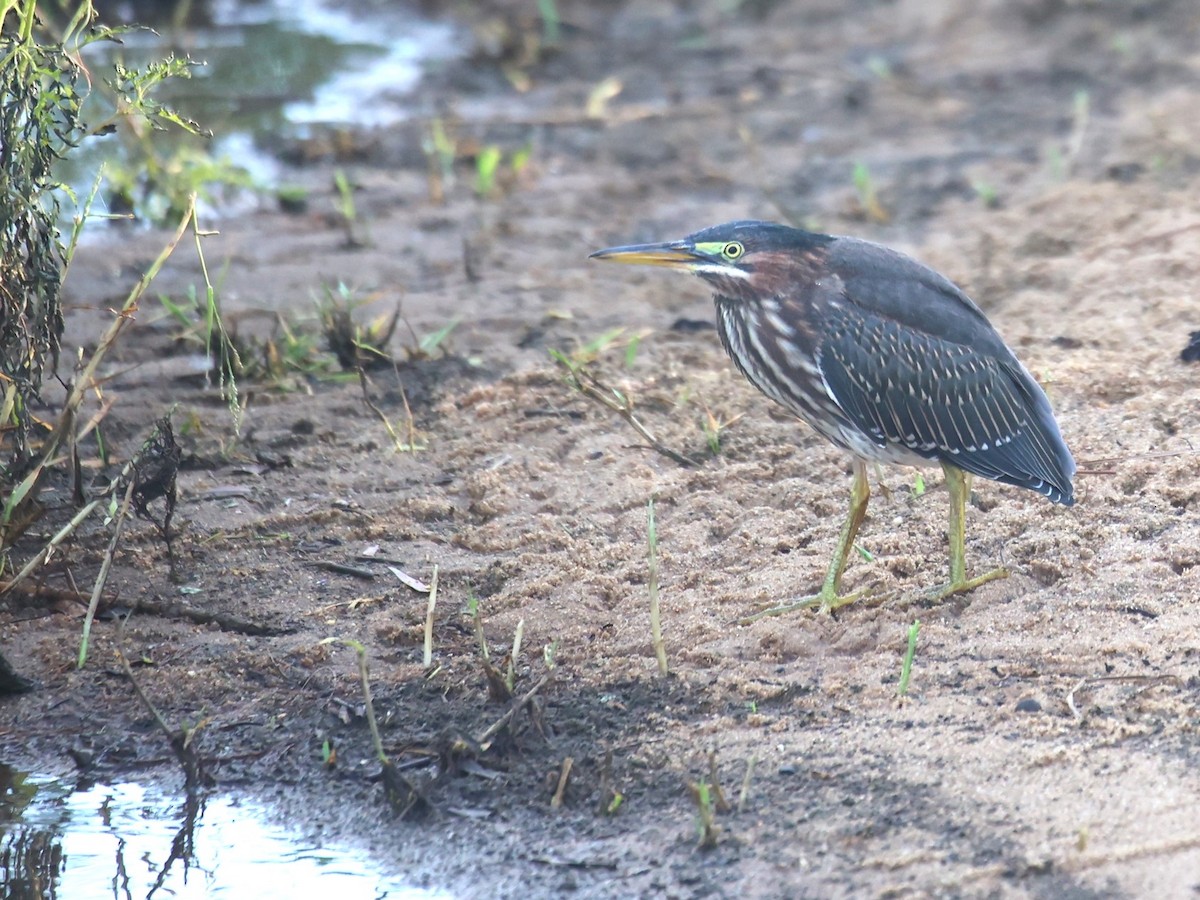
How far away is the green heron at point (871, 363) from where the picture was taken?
4.60 m

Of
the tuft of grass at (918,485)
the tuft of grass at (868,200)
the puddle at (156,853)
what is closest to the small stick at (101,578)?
the puddle at (156,853)

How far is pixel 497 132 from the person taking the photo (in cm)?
933

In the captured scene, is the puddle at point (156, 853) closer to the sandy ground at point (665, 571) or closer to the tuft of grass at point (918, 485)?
the sandy ground at point (665, 571)

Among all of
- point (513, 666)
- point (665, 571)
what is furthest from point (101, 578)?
point (665, 571)

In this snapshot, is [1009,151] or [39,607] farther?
[1009,151]

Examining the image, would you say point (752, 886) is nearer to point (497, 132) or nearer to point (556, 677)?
point (556, 677)

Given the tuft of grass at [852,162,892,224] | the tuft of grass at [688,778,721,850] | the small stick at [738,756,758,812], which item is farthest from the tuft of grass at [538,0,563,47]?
the tuft of grass at [688,778,721,850]

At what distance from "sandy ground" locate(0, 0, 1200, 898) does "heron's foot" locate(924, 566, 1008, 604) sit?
41mm

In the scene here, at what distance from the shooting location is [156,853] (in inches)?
150

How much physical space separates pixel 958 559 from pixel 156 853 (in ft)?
7.70

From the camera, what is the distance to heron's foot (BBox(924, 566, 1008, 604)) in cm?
449

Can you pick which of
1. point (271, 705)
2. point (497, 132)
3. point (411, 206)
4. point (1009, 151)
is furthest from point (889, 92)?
point (271, 705)

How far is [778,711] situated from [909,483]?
1.46m

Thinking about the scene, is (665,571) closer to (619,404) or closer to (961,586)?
(961,586)
